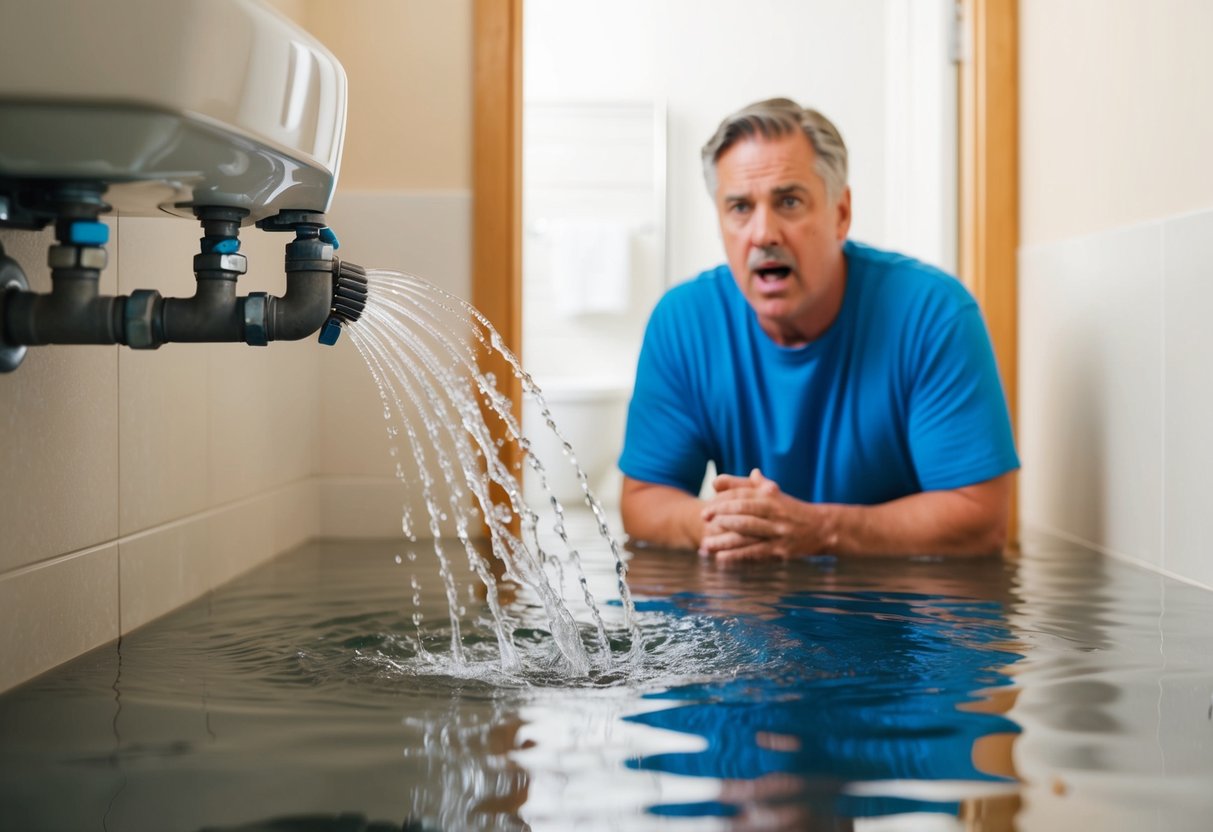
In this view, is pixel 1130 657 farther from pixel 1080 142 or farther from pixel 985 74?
pixel 985 74

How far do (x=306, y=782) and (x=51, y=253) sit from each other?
1.38ft

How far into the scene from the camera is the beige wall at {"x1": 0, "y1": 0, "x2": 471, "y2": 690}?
1.20m

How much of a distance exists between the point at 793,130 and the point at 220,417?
3.39 feet

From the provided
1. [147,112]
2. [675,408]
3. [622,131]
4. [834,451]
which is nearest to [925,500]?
[834,451]

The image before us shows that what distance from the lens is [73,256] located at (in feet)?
3.18

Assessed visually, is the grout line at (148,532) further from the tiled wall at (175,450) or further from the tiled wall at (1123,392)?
the tiled wall at (1123,392)

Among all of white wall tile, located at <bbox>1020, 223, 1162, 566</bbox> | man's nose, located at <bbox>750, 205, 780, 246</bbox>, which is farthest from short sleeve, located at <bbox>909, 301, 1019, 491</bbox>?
man's nose, located at <bbox>750, 205, 780, 246</bbox>

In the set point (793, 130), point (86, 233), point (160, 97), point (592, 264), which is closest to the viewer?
point (160, 97)

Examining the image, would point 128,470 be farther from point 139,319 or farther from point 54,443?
point 139,319

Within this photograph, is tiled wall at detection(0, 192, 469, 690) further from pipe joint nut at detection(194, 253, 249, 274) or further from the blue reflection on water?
the blue reflection on water

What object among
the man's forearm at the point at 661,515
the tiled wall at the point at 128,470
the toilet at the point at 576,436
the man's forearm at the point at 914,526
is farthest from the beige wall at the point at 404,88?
the toilet at the point at 576,436

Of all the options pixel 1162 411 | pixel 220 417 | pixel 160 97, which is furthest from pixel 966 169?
pixel 160 97

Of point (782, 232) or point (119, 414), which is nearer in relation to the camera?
point (119, 414)

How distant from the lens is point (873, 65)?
5020 millimetres
